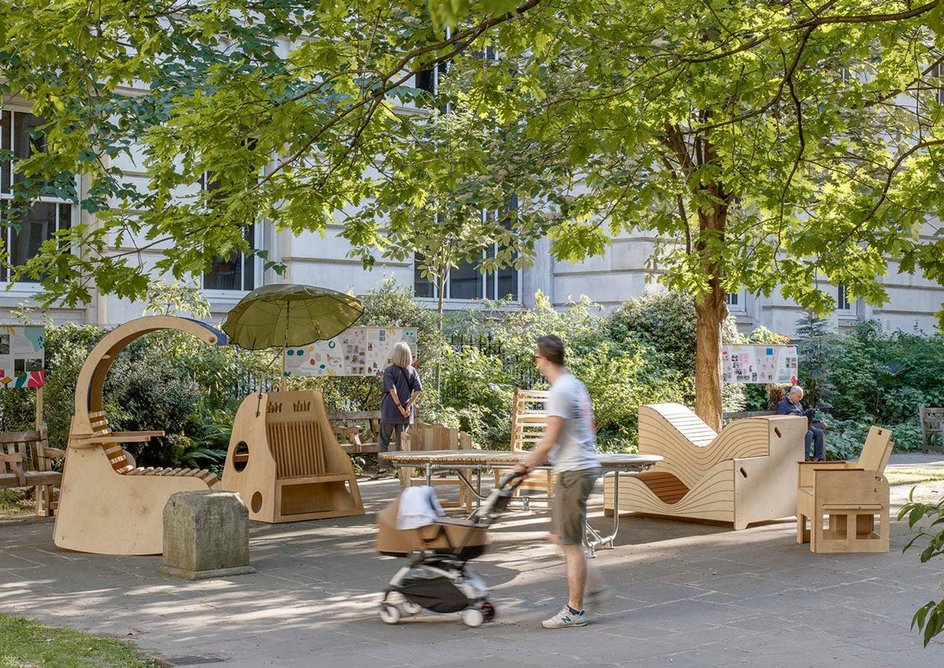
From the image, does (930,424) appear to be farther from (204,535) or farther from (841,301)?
(204,535)

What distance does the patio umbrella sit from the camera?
14656mm

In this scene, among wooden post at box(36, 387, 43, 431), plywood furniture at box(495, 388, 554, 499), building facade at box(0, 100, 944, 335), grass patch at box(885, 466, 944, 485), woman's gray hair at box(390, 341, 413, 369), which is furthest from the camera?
grass patch at box(885, 466, 944, 485)

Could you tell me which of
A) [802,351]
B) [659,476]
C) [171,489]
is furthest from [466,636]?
[802,351]

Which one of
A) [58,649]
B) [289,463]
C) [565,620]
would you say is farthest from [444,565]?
[289,463]

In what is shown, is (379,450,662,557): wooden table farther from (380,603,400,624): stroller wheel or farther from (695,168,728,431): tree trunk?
(695,168,728,431): tree trunk

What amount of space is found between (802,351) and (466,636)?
63.8 ft

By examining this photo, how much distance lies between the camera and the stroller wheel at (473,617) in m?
8.35

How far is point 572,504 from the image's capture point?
8469 millimetres

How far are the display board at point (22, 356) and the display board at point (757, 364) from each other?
35.8ft

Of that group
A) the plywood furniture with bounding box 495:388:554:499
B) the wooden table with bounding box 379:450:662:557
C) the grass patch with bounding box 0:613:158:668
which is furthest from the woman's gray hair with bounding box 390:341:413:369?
the grass patch with bounding box 0:613:158:668

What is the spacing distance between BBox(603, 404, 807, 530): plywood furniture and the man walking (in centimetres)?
473

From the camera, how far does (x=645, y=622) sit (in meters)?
8.52

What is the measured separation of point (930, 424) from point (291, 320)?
16104 millimetres

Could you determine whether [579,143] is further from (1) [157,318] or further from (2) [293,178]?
(1) [157,318]
